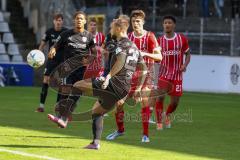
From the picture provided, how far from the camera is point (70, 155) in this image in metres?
11.1

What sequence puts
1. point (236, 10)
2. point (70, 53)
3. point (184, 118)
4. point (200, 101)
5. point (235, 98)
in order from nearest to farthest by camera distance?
1. point (70, 53)
2. point (184, 118)
3. point (200, 101)
4. point (235, 98)
5. point (236, 10)

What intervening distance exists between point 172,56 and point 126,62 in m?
4.45

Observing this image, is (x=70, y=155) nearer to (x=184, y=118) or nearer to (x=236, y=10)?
(x=184, y=118)

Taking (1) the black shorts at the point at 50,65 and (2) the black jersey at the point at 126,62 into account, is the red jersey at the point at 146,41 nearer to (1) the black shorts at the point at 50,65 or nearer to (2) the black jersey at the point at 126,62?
(2) the black jersey at the point at 126,62

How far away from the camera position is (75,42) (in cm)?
1525

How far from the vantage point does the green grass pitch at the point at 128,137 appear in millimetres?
11477

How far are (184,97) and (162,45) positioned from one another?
31.7 feet

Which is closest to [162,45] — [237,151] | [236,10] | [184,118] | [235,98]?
[184,118]

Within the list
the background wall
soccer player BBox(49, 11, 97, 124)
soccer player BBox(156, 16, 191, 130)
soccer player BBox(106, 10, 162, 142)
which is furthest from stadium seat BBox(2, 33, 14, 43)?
soccer player BBox(106, 10, 162, 142)

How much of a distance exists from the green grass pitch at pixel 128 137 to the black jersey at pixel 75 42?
4.59 ft

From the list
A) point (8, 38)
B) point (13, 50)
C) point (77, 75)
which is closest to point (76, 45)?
point (77, 75)

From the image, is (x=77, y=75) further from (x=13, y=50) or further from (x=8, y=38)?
(x=8, y=38)

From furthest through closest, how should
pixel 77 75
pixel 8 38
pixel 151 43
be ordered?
pixel 8 38, pixel 77 75, pixel 151 43

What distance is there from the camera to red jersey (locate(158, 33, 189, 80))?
1627 cm
